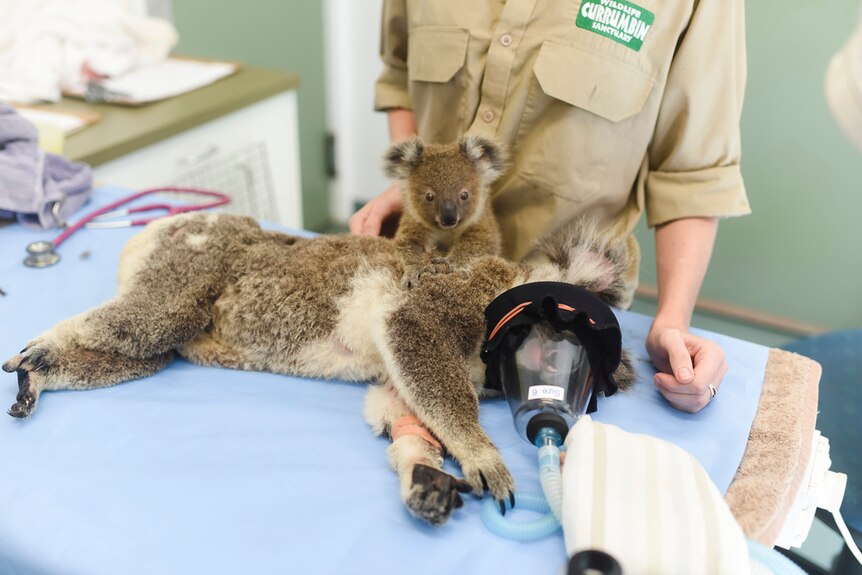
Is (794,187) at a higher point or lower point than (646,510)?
lower

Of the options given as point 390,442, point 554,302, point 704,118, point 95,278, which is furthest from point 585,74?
point 95,278

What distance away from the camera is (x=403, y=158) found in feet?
4.10

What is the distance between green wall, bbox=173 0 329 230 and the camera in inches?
112

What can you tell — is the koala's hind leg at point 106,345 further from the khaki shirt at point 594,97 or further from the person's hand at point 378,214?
the khaki shirt at point 594,97

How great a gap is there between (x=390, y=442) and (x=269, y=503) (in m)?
0.21

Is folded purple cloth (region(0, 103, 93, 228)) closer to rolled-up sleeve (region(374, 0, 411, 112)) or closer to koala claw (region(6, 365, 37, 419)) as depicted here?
koala claw (region(6, 365, 37, 419))

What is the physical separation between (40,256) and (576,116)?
3.76ft

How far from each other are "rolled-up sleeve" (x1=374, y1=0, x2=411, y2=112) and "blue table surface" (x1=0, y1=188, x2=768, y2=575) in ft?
2.85

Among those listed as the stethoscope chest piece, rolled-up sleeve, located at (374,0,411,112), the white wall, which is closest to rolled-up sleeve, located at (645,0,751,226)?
rolled-up sleeve, located at (374,0,411,112)

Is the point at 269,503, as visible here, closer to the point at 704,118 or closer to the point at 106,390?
the point at 106,390

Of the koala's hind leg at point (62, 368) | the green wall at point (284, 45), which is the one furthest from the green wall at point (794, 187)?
the koala's hind leg at point (62, 368)

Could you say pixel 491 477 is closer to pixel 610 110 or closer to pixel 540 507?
pixel 540 507

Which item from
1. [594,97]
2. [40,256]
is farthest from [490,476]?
[40,256]

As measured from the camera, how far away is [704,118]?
1.22m
